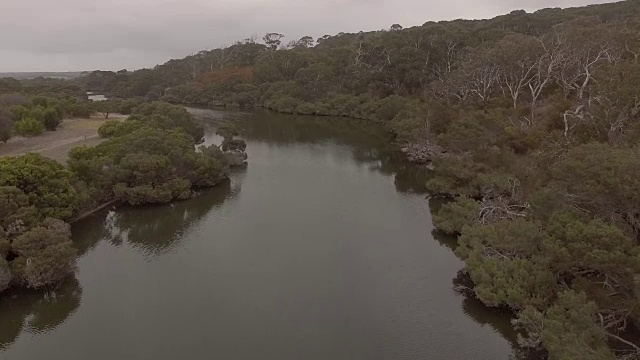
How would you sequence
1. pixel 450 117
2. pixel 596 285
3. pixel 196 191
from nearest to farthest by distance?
pixel 596 285, pixel 196 191, pixel 450 117

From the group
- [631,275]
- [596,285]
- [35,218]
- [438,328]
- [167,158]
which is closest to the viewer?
[631,275]

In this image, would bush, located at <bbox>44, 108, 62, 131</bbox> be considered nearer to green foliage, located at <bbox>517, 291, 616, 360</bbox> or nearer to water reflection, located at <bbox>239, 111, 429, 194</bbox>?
water reflection, located at <bbox>239, 111, 429, 194</bbox>

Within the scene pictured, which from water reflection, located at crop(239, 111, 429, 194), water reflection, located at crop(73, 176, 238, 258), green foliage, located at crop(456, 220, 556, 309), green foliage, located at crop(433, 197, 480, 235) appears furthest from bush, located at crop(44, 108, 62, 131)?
green foliage, located at crop(456, 220, 556, 309)

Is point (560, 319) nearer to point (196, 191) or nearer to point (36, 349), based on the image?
point (36, 349)

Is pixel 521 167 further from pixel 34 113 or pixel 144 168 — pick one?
pixel 34 113

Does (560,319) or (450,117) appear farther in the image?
(450,117)

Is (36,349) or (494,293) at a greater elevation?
(494,293)

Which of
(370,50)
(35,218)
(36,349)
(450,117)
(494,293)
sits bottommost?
(36,349)

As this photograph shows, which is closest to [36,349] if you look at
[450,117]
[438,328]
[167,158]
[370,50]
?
[438,328]

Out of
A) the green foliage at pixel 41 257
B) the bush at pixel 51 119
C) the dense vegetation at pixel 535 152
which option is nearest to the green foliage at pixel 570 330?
the dense vegetation at pixel 535 152
